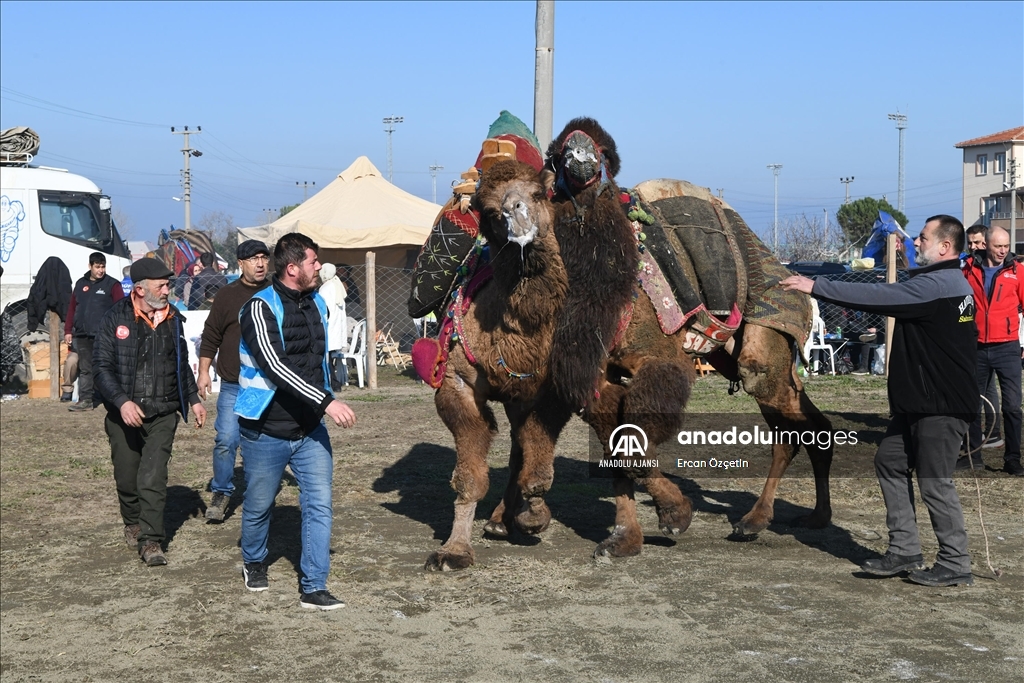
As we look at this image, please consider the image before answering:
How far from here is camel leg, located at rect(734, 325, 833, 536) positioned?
708 centimetres

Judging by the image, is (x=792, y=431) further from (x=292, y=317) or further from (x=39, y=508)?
(x=39, y=508)

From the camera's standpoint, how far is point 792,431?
7.35 m

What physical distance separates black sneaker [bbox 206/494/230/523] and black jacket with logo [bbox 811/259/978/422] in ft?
14.9

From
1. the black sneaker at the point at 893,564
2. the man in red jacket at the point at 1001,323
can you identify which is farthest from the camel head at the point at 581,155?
the man in red jacket at the point at 1001,323

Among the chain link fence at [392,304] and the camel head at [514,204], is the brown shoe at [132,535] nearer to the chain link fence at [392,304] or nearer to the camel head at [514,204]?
the camel head at [514,204]

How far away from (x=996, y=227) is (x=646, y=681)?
21.4ft

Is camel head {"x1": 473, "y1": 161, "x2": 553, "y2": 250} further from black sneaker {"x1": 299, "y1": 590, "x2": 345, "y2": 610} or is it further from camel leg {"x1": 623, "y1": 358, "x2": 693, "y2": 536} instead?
black sneaker {"x1": 299, "y1": 590, "x2": 345, "y2": 610}

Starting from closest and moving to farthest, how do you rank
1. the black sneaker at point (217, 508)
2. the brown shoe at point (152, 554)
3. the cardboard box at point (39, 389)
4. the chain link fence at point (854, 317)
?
the brown shoe at point (152, 554), the black sneaker at point (217, 508), the cardboard box at point (39, 389), the chain link fence at point (854, 317)

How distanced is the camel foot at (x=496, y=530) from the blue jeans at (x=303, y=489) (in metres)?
1.52

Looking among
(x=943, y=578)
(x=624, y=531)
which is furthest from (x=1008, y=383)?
(x=624, y=531)

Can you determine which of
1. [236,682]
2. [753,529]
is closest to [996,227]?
[753,529]

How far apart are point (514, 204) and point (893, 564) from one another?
3021 millimetres

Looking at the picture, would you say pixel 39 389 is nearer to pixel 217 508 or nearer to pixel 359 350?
pixel 359 350

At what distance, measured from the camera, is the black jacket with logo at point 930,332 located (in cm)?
578
